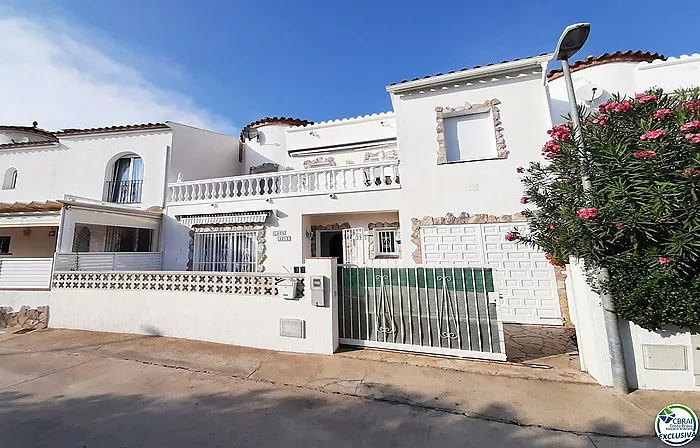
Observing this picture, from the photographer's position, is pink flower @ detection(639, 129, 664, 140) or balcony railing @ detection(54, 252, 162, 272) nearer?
pink flower @ detection(639, 129, 664, 140)

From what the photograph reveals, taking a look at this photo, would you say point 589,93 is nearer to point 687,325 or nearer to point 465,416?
point 687,325

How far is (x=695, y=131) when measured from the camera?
13.9ft

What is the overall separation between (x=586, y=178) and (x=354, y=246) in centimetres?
854

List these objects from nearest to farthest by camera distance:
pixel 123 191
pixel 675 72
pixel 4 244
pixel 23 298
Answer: pixel 23 298 → pixel 675 72 → pixel 123 191 → pixel 4 244

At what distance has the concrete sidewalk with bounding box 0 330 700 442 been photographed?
404 centimetres

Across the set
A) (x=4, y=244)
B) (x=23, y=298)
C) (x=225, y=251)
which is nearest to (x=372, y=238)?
(x=225, y=251)

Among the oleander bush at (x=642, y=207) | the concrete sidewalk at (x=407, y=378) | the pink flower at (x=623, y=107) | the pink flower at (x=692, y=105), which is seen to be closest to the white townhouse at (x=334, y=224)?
the concrete sidewalk at (x=407, y=378)

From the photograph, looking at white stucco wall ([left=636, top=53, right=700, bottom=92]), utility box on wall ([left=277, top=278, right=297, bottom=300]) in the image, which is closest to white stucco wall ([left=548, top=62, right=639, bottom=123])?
white stucco wall ([left=636, top=53, right=700, bottom=92])

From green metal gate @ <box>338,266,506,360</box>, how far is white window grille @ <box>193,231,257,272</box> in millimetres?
7008

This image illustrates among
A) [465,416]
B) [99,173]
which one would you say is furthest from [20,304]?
[465,416]

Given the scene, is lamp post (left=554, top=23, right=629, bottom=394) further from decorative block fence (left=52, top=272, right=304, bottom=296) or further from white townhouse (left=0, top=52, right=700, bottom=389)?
decorative block fence (left=52, top=272, right=304, bottom=296)

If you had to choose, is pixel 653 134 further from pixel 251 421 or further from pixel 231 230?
pixel 231 230

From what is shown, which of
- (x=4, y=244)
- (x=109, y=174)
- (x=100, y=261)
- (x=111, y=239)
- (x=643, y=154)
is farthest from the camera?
(x=4, y=244)

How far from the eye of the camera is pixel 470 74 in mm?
10398
